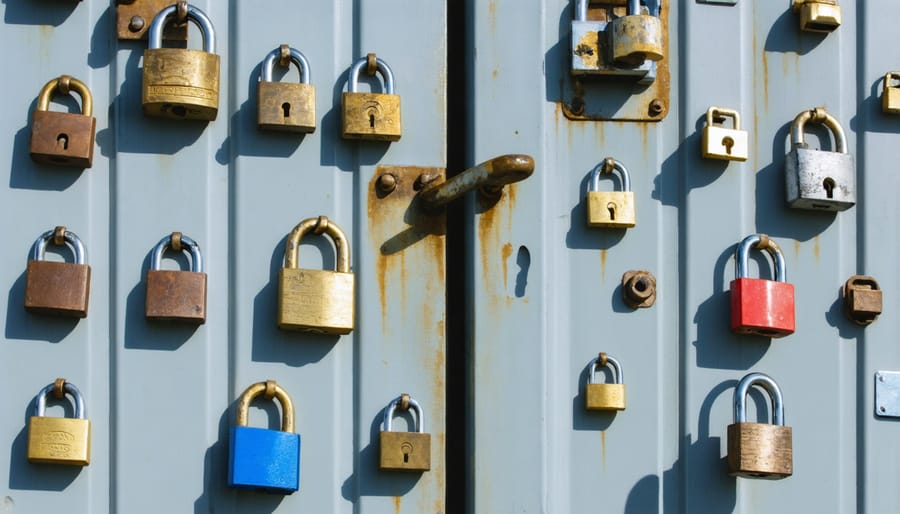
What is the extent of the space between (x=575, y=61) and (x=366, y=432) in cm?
97

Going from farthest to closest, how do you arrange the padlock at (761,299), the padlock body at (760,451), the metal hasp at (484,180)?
the padlock at (761,299) → the padlock body at (760,451) → the metal hasp at (484,180)

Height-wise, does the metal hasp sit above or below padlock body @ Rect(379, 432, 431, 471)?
above

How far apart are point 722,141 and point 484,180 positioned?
2.12ft

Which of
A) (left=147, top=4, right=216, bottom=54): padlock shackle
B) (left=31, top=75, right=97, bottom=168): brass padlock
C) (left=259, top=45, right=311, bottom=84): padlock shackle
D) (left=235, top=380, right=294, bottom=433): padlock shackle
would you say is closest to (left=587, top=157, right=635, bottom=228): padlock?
(left=259, top=45, right=311, bottom=84): padlock shackle

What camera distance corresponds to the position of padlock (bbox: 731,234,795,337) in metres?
3.57

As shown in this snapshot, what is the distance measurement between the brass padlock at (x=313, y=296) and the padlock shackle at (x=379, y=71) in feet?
1.05

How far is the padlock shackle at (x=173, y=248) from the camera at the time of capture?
3.44m

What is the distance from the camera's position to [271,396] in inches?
135

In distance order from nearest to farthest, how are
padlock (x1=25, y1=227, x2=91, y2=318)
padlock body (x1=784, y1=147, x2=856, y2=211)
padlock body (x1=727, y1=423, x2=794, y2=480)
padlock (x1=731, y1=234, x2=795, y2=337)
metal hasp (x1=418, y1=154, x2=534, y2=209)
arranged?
metal hasp (x1=418, y1=154, x2=534, y2=209) < padlock (x1=25, y1=227, x2=91, y2=318) < padlock body (x1=727, y1=423, x2=794, y2=480) < padlock (x1=731, y1=234, x2=795, y2=337) < padlock body (x1=784, y1=147, x2=856, y2=211)

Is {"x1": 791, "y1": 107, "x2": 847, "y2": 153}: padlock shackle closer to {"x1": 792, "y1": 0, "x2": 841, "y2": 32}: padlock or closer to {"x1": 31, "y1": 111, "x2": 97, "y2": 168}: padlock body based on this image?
{"x1": 792, "y1": 0, "x2": 841, "y2": 32}: padlock

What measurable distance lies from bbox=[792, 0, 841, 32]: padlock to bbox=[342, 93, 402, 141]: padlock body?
3.33 feet

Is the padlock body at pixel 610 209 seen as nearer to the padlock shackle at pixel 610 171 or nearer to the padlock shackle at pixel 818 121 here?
the padlock shackle at pixel 610 171

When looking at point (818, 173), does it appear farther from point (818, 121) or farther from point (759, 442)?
point (759, 442)

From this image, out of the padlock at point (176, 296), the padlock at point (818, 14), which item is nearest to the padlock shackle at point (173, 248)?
the padlock at point (176, 296)
